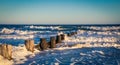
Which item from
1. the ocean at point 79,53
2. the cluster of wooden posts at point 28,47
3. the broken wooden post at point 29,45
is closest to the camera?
the cluster of wooden posts at point 28,47

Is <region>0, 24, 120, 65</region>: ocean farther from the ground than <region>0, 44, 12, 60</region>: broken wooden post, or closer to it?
closer to it

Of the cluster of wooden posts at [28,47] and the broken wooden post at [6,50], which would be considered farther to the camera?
the cluster of wooden posts at [28,47]

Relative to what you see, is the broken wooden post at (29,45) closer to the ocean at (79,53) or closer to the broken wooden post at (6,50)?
the ocean at (79,53)

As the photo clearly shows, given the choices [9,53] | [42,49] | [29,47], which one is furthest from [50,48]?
[9,53]

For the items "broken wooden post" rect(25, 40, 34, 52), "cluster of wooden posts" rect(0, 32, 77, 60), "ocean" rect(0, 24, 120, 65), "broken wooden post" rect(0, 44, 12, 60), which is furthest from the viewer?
"broken wooden post" rect(25, 40, 34, 52)

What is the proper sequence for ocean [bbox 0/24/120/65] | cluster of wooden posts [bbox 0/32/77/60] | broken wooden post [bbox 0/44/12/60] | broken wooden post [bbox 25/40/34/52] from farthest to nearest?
1. broken wooden post [bbox 25/40/34/52]
2. ocean [bbox 0/24/120/65]
3. cluster of wooden posts [bbox 0/32/77/60]
4. broken wooden post [bbox 0/44/12/60]

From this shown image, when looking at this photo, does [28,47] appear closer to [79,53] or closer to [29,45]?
[29,45]

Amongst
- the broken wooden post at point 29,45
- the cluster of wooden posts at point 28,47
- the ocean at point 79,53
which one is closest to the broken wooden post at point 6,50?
the cluster of wooden posts at point 28,47

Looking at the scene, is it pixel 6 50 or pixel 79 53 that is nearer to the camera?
pixel 6 50

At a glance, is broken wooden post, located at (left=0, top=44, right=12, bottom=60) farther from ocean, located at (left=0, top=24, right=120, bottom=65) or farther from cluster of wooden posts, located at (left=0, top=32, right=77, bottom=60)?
ocean, located at (left=0, top=24, right=120, bottom=65)

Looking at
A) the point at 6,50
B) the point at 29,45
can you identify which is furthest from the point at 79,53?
the point at 6,50

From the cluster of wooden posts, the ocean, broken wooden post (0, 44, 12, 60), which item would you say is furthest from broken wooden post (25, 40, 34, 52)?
broken wooden post (0, 44, 12, 60)

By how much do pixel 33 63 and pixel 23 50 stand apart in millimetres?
4329

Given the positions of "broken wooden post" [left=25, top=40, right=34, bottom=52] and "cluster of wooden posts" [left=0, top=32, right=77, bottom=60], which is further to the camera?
"broken wooden post" [left=25, top=40, right=34, bottom=52]
